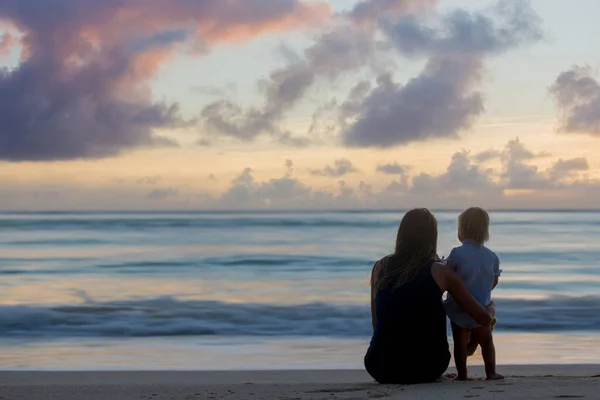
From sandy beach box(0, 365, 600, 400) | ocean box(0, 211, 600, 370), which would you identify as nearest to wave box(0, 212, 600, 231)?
ocean box(0, 211, 600, 370)

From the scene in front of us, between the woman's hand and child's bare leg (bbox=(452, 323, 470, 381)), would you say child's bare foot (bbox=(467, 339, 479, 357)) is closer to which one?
child's bare leg (bbox=(452, 323, 470, 381))

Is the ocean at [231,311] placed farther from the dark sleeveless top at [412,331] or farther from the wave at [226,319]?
the dark sleeveless top at [412,331]

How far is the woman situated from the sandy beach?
149 millimetres

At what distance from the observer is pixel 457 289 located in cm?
513

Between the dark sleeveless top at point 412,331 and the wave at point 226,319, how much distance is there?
19.2ft

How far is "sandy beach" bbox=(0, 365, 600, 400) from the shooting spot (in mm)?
5000

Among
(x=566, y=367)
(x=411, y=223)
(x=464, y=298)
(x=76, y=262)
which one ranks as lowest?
(x=566, y=367)

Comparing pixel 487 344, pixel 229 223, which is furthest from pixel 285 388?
pixel 229 223

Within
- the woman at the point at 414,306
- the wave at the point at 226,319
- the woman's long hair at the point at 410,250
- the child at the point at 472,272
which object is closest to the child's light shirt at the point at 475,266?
the child at the point at 472,272

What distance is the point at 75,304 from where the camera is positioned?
50.8 feet

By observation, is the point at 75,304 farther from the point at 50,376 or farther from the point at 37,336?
the point at 50,376

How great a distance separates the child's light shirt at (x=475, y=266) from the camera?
5348mm

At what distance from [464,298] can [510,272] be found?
64.9 feet

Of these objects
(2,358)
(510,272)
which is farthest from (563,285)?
(2,358)
